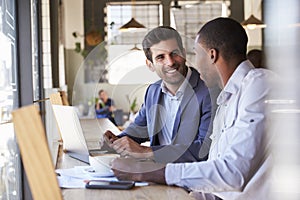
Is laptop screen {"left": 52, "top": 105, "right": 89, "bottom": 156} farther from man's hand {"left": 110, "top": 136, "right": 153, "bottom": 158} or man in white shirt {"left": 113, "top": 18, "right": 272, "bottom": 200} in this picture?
man in white shirt {"left": 113, "top": 18, "right": 272, "bottom": 200}

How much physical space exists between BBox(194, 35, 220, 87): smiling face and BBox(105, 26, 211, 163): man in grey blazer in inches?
7.5

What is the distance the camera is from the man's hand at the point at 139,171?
188 centimetres

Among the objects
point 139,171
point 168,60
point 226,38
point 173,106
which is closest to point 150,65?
point 168,60

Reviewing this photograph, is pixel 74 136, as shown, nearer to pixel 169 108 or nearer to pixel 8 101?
pixel 169 108

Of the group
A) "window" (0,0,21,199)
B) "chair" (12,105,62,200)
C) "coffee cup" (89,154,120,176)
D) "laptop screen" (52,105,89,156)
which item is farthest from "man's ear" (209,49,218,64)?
"chair" (12,105,62,200)

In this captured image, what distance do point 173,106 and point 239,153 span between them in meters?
0.75

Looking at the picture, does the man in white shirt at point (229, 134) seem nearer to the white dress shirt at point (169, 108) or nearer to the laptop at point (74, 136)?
the white dress shirt at point (169, 108)

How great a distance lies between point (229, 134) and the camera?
2.02 m

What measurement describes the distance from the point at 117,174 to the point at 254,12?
9.50m

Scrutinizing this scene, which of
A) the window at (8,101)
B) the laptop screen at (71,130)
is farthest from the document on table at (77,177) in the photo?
the window at (8,101)

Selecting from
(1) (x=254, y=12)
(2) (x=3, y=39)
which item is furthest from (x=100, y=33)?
(2) (x=3, y=39)

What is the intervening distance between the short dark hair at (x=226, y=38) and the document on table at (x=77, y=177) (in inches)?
23.3

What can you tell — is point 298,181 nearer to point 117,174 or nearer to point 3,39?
point 117,174

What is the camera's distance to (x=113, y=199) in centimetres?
169
